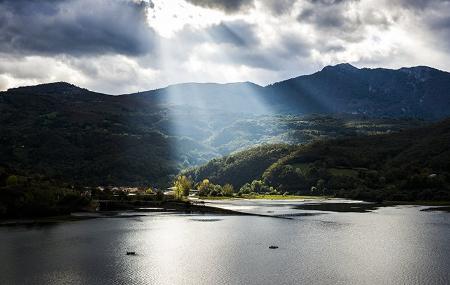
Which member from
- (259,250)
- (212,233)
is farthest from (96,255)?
(212,233)

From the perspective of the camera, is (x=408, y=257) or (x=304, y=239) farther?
(x=304, y=239)

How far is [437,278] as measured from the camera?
8050cm

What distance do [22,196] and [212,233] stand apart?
9072cm

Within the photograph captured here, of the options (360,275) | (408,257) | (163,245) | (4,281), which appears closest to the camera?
(4,281)

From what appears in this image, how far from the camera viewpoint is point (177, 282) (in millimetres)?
81562

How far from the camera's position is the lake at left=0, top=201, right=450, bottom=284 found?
275 feet

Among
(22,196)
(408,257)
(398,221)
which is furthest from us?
(22,196)

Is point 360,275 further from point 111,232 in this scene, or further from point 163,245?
point 111,232

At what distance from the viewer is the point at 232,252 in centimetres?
10931

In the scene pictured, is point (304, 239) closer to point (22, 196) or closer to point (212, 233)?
point (212, 233)

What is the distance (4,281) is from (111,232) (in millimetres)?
65230

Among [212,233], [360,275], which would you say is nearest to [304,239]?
[212,233]

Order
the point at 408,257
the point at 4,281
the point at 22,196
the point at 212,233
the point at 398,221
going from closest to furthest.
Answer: the point at 4,281, the point at 408,257, the point at 212,233, the point at 398,221, the point at 22,196

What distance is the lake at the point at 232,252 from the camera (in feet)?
275
